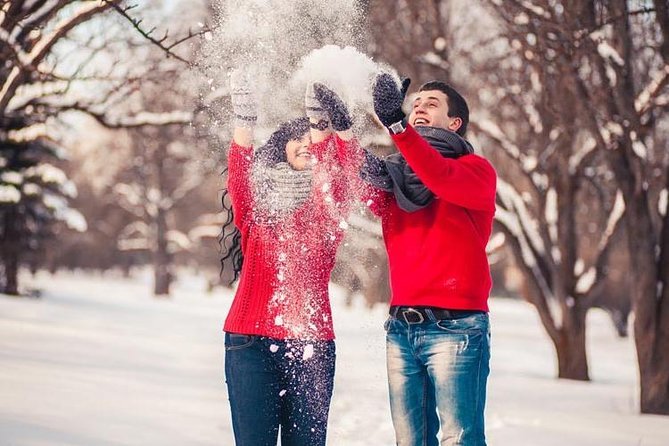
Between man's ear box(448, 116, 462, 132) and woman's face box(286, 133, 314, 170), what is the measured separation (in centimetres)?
59

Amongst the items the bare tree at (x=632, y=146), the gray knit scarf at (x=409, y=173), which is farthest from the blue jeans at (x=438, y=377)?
the bare tree at (x=632, y=146)

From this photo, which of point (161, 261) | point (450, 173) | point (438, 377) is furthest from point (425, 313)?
point (161, 261)

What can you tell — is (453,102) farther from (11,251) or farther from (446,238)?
(11,251)

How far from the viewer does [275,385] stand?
278 centimetres

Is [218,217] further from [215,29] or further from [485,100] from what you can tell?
[215,29]

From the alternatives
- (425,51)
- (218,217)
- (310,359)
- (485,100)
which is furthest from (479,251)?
(218,217)

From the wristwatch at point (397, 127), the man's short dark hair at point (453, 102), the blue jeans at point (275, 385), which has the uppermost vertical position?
the man's short dark hair at point (453, 102)

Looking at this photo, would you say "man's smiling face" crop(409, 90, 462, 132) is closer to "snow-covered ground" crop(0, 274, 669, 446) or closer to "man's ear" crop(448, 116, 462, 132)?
"man's ear" crop(448, 116, 462, 132)

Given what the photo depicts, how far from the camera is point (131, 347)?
11023 mm

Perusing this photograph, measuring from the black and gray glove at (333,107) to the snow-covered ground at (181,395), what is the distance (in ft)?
5.26

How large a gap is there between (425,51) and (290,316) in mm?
10530

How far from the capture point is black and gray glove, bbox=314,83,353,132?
9.26 feet

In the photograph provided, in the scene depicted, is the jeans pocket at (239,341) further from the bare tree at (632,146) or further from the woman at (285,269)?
the bare tree at (632,146)

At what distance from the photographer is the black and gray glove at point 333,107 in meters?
2.82
